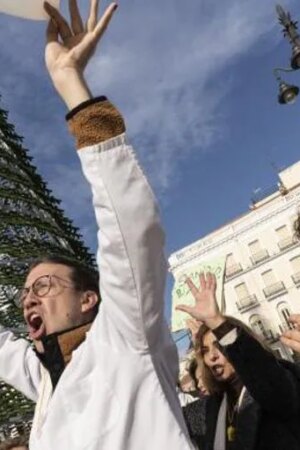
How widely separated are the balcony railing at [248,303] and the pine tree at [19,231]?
25.4m

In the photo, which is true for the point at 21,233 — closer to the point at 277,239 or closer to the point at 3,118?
the point at 3,118

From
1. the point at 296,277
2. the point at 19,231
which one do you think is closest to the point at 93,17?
the point at 19,231

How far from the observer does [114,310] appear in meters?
1.61

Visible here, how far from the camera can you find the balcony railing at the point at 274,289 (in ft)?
127

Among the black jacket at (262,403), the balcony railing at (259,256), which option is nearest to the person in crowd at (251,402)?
the black jacket at (262,403)

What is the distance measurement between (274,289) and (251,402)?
122 ft

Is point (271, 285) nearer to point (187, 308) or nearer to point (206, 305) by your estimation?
point (187, 308)

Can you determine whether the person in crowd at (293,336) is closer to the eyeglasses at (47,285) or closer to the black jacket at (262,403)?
the black jacket at (262,403)

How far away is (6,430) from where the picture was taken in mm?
9648

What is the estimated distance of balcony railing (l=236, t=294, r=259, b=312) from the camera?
39.4 m

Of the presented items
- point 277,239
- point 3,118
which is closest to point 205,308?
point 3,118

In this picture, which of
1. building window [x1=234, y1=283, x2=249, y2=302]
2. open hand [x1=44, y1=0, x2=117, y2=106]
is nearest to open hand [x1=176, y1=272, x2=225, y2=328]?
open hand [x1=44, y1=0, x2=117, y2=106]

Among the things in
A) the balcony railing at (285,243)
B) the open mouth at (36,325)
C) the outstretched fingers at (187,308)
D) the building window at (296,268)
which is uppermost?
the balcony railing at (285,243)

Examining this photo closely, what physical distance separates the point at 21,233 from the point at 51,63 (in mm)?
10438
